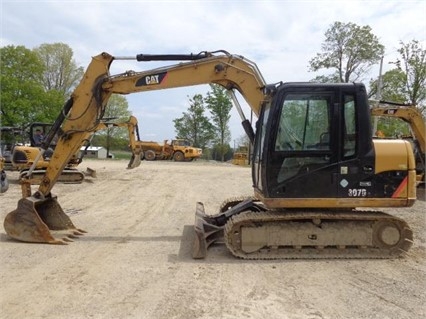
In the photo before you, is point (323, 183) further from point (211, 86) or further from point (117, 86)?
point (211, 86)

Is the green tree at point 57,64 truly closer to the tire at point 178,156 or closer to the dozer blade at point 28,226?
the tire at point 178,156

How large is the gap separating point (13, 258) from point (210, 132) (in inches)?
1817

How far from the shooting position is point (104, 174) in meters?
20.2

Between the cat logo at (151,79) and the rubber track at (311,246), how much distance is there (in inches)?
120

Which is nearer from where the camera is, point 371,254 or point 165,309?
point 165,309

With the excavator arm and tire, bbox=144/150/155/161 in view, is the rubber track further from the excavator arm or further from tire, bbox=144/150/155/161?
tire, bbox=144/150/155/161

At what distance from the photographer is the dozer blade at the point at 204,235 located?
628 centimetres

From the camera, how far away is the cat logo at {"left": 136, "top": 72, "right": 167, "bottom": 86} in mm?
7625

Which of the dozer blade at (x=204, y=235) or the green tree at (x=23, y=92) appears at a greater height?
the green tree at (x=23, y=92)

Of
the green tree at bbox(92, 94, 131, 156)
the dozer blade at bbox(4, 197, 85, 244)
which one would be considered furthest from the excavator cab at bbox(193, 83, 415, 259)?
the green tree at bbox(92, 94, 131, 156)

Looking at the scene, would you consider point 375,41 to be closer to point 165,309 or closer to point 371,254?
point 371,254

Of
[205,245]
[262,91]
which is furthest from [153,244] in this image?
[262,91]

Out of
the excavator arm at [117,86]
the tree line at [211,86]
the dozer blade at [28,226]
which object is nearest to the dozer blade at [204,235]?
the excavator arm at [117,86]

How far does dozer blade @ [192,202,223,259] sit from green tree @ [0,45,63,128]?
34.9 m
